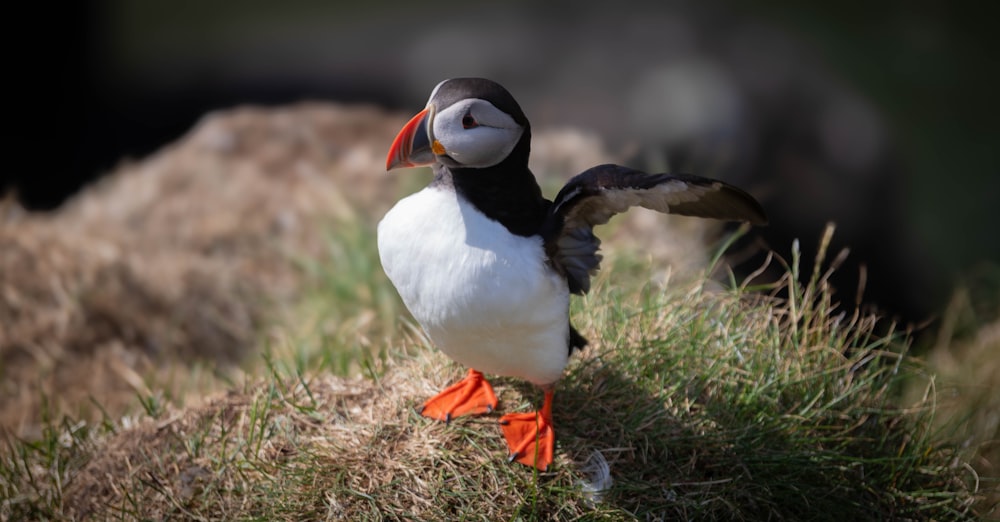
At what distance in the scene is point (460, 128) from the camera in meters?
1.93

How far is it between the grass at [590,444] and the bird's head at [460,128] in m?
0.81

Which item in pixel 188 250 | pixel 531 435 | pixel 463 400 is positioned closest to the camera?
pixel 531 435

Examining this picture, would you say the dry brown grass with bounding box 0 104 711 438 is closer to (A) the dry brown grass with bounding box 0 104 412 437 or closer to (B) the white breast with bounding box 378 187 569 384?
(A) the dry brown grass with bounding box 0 104 412 437

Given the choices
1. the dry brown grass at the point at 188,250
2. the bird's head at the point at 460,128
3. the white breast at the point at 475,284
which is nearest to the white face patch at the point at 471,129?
the bird's head at the point at 460,128

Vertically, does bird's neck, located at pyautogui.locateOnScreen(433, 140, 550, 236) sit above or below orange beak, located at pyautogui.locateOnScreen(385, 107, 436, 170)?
below

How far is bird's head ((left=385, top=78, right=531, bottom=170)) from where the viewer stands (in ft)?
6.34

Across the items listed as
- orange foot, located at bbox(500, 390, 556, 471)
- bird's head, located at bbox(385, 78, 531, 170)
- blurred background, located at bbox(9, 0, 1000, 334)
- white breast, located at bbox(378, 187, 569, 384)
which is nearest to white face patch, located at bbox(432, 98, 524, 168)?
bird's head, located at bbox(385, 78, 531, 170)

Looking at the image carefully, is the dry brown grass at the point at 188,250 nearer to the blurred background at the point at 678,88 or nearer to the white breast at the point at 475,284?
the blurred background at the point at 678,88

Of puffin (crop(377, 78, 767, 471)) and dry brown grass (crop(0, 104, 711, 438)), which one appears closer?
puffin (crop(377, 78, 767, 471))

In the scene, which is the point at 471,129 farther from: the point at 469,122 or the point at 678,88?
the point at 678,88

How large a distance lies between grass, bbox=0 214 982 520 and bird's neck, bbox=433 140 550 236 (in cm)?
64

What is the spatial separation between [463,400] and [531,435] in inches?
9.6

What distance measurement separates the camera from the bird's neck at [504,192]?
2.06 m

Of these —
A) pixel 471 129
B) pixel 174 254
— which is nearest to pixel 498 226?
pixel 471 129
